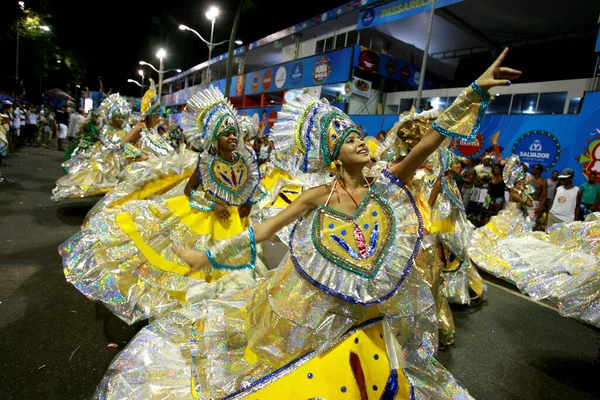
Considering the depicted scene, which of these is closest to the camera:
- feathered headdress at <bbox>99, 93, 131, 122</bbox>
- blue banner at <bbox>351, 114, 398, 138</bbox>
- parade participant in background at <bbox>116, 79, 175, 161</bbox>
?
parade participant in background at <bbox>116, 79, 175, 161</bbox>

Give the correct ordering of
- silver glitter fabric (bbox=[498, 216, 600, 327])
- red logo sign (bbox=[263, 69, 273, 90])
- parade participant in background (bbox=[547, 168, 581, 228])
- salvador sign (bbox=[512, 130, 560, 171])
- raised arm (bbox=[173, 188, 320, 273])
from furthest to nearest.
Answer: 1. red logo sign (bbox=[263, 69, 273, 90])
2. salvador sign (bbox=[512, 130, 560, 171])
3. parade participant in background (bbox=[547, 168, 581, 228])
4. silver glitter fabric (bbox=[498, 216, 600, 327])
5. raised arm (bbox=[173, 188, 320, 273])

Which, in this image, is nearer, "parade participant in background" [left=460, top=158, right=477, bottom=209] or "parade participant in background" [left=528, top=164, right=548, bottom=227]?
"parade participant in background" [left=528, top=164, right=548, bottom=227]

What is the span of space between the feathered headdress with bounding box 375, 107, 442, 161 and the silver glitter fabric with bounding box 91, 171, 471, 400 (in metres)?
1.56

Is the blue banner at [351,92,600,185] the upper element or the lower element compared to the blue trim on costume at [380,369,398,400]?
upper

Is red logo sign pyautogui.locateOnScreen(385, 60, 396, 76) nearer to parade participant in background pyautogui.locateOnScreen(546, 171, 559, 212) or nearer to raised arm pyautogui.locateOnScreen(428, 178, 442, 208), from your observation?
parade participant in background pyautogui.locateOnScreen(546, 171, 559, 212)

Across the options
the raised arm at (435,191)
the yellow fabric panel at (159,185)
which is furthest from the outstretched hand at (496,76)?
the yellow fabric panel at (159,185)

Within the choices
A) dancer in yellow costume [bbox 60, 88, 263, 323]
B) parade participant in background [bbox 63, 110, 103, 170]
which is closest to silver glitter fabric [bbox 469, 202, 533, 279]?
dancer in yellow costume [bbox 60, 88, 263, 323]

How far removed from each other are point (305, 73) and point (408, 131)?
1819 cm

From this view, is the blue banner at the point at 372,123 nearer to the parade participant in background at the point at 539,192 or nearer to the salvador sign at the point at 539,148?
the salvador sign at the point at 539,148

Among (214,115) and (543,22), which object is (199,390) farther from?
(543,22)

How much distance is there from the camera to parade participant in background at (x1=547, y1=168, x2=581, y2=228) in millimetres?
6961

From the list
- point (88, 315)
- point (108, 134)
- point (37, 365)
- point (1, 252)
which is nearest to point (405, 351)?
point (37, 365)

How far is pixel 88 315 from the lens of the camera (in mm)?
3480

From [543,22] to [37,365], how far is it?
1838 cm
